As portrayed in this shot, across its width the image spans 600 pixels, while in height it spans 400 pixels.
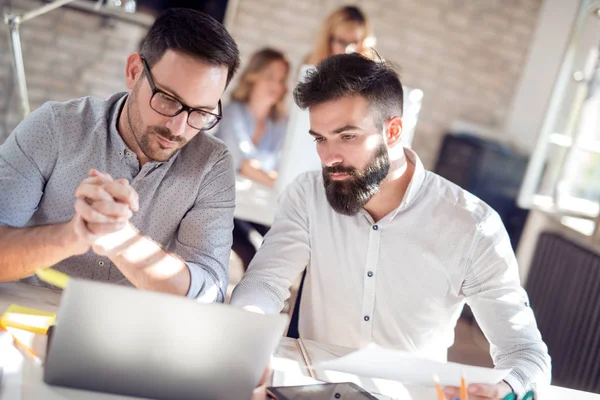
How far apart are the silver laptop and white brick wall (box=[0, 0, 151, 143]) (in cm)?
402

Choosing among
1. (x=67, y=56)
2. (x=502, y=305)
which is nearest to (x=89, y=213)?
(x=502, y=305)

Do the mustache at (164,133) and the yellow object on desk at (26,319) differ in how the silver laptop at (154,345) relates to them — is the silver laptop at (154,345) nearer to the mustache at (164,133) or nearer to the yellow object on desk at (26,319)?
the yellow object on desk at (26,319)

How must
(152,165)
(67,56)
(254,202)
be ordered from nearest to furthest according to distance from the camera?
(152,165), (254,202), (67,56)

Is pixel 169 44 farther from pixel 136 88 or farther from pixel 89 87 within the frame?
pixel 89 87

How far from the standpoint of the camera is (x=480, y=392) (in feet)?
4.16

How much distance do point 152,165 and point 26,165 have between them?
10.4 inches

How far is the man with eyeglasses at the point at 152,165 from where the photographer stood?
54.7 inches

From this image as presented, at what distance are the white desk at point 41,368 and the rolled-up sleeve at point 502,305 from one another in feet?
0.30

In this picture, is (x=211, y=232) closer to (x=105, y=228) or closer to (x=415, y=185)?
(x=105, y=228)

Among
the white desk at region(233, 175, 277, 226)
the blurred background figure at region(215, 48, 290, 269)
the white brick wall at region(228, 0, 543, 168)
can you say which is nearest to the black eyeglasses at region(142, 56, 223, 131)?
the white desk at region(233, 175, 277, 226)

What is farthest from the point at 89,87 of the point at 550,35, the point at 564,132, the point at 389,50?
Result: the point at 550,35

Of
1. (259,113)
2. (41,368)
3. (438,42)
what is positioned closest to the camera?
(41,368)

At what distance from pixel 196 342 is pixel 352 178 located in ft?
2.48

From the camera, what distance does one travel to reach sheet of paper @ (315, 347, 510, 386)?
105 cm
